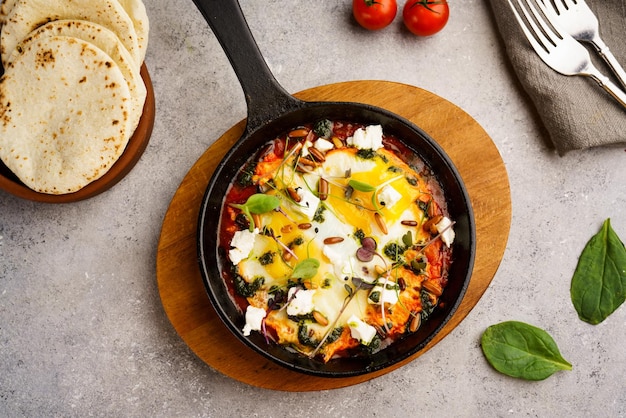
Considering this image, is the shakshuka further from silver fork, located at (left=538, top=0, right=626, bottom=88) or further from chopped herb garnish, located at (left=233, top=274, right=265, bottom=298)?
silver fork, located at (left=538, top=0, right=626, bottom=88)

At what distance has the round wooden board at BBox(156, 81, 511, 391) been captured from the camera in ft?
12.6

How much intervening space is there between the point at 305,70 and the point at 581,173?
2.20 meters

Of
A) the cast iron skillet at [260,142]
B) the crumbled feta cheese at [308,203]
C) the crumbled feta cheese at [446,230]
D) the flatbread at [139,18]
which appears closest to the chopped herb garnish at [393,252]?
the crumbled feta cheese at [446,230]

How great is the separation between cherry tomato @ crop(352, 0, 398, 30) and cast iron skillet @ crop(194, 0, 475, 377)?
0.81 m

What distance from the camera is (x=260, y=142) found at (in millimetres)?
3775

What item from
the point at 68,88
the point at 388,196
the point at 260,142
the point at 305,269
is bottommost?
the point at 305,269

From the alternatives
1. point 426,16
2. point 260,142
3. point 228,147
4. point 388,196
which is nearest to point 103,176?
point 228,147

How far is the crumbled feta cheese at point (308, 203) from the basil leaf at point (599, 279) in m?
2.09

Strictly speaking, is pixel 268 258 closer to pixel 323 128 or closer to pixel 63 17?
pixel 323 128

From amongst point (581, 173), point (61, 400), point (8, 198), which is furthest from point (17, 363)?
point (581, 173)

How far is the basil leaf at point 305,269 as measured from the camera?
11.2 ft

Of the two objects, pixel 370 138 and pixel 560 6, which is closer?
pixel 370 138

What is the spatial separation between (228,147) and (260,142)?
289 mm

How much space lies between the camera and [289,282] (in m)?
3.58
